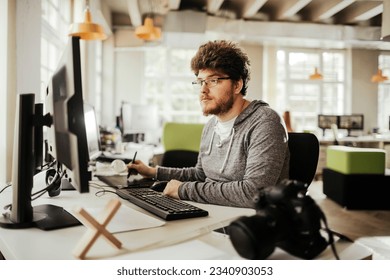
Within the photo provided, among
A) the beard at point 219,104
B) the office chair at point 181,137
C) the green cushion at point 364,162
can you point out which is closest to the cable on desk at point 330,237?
the beard at point 219,104

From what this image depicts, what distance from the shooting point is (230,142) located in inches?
61.1

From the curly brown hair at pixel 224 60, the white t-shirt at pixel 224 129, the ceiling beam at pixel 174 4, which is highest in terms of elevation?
the ceiling beam at pixel 174 4

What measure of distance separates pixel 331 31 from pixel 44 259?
7.05 m

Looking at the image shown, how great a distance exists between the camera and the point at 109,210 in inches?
30.8

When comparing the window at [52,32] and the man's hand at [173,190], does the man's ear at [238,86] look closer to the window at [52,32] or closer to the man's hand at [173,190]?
the man's hand at [173,190]

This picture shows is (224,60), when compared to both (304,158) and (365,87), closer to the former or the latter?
(304,158)

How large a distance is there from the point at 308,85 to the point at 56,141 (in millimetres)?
8415

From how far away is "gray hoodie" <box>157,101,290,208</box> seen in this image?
128 centimetres

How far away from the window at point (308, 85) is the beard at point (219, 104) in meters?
7.03

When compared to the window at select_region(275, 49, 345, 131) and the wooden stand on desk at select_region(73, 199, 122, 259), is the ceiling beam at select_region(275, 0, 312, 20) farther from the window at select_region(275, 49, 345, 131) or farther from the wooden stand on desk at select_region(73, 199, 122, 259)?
the wooden stand on desk at select_region(73, 199, 122, 259)

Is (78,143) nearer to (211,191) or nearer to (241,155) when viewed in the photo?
(211,191)

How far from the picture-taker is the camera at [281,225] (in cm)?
74

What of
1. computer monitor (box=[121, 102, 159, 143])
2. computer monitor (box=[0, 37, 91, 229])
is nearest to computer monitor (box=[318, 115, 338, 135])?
computer monitor (box=[121, 102, 159, 143])

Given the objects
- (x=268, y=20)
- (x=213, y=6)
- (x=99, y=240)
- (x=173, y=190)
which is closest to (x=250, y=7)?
(x=213, y=6)
